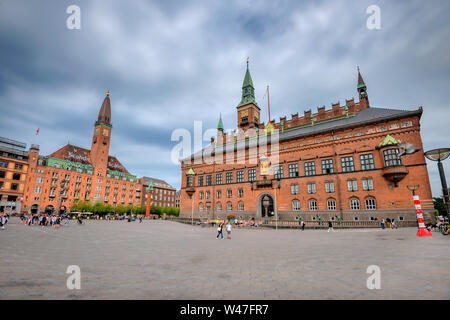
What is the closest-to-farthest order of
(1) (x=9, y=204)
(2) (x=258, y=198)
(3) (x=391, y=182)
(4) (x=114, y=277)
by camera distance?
1. (4) (x=114, y=277)
2. (3) (x=391, y=182)
3. (2) (x=258, y=198)
4. (1) (x=9, y=204)

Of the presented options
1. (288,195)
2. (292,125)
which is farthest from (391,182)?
(292,125)

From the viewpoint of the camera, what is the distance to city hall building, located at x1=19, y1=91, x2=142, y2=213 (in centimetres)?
6712

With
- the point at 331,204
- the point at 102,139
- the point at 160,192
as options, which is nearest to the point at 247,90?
the point at 331,204

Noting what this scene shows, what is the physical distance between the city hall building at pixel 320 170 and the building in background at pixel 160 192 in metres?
55.6

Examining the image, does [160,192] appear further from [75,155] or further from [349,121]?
[349,121]

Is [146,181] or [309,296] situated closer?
[309,296]

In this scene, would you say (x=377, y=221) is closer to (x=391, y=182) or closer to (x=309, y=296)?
(x=391, y=182)

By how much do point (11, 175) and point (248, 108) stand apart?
66.7m

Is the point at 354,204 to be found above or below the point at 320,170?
below

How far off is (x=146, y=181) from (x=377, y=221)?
9890 centimetres

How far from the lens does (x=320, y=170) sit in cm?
3872

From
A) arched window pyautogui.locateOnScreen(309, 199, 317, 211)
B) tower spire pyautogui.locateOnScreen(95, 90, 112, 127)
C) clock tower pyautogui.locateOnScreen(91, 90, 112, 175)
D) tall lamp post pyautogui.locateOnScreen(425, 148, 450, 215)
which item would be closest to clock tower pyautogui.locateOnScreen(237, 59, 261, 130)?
arched window pyautogui.locateOnScreen(309, 199, 317, 211)

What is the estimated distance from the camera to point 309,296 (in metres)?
4.98
